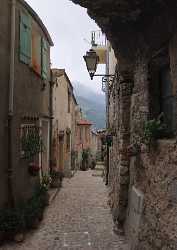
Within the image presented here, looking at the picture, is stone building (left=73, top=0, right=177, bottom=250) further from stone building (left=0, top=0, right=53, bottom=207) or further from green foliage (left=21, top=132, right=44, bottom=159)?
green foliage (left=21, top=132, right=44, bottom=159)

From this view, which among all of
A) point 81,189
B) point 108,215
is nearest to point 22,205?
point 108,215

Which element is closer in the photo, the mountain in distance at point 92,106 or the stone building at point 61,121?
the stone building at point 61,121

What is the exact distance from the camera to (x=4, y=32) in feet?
30.3

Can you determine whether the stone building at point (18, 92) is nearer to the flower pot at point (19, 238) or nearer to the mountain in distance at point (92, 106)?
the flower pot at point (19, 238)

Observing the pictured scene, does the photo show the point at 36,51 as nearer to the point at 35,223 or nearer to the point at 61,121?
the point at 35,223

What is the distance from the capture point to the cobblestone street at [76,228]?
8.20 meters

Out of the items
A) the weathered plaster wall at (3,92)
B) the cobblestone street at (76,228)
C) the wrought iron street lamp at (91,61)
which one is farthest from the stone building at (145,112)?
the weathered plaster wall at (3,92)

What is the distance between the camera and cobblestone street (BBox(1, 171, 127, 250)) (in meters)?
8.20

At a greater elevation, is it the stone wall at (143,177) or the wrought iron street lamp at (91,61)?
the wrought iron street lamp at (91,61)

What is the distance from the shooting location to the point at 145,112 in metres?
Answer: 7.39

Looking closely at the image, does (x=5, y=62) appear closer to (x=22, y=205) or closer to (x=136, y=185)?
(x=22, y=205)

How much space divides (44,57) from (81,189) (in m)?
5.19

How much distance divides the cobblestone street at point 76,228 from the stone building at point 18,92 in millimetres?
983

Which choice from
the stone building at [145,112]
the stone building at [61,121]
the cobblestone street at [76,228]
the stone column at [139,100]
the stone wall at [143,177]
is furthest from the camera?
the stone building at [61,121]
